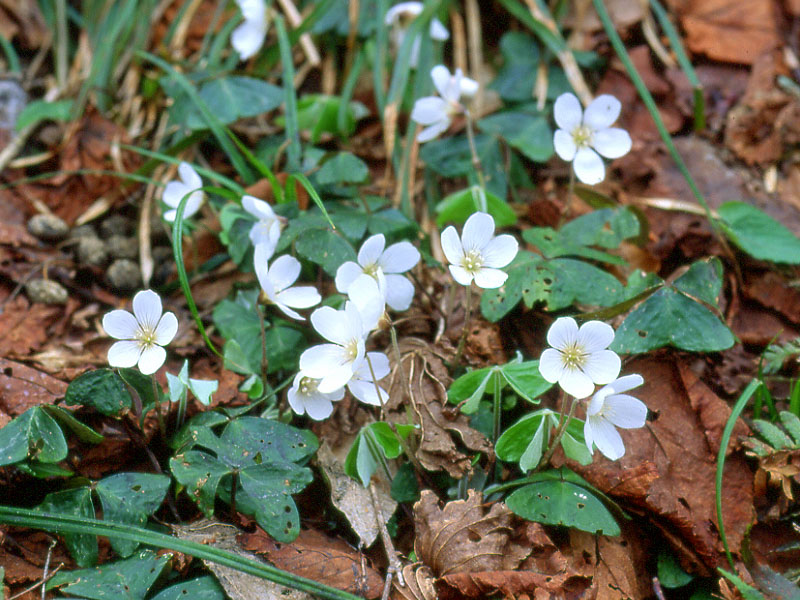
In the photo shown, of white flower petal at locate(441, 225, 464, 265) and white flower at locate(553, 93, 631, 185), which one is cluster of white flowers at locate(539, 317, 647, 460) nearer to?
white flower petal at locate(441, 225, 464, 265)

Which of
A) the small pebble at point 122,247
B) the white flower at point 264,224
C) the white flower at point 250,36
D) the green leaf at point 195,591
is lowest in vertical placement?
the green leaf at point 195,591

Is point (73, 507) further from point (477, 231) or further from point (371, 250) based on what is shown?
point (477, 231)

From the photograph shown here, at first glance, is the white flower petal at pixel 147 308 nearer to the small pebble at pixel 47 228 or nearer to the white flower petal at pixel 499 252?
the white flower petal at pixel 499 252

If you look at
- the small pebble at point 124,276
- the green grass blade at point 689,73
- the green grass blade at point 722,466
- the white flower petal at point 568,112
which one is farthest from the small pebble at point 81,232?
the green grass blade at point 689,73

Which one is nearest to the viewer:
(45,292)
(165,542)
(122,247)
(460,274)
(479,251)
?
(165,542)

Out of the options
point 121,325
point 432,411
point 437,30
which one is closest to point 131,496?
point 121,325

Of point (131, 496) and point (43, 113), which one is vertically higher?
point (43, 113)

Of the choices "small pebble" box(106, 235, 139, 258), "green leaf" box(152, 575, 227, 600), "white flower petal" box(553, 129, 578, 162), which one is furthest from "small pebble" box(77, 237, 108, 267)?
"white flower petal" box(553, 129, 578, 162)
